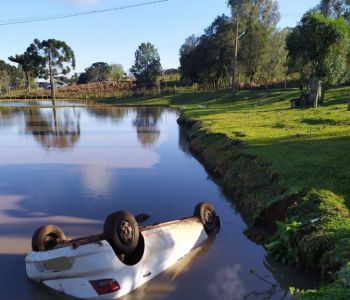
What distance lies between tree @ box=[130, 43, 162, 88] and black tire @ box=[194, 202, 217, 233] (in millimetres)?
79430

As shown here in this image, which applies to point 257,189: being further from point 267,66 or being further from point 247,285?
point 267,66

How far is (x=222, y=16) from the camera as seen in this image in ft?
213

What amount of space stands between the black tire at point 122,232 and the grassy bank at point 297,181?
273 centimetres

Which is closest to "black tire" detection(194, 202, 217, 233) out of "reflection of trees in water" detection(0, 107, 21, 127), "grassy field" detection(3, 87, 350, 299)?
"grassy field" detection(3, 87, 350, 299)

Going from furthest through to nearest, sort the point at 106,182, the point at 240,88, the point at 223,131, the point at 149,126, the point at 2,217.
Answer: the point at 240,88
the point at 149,126
the point at 223,131
the point at 106,182
the point at 2,217

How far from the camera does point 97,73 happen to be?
148 metres

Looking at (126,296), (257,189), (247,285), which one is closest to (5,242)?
(126,296)

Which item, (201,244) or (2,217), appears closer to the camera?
(201,244)

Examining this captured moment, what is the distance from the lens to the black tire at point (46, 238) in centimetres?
812

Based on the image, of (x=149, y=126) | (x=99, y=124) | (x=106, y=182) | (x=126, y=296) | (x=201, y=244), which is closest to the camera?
(x=126, y=296)

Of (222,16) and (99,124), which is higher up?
(222,16)

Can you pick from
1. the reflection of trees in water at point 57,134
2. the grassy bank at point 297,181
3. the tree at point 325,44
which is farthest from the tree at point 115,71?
the grassy bank at point 297,181

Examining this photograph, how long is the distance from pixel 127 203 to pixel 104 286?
18.5 feet

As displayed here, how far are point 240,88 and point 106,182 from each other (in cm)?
4840
